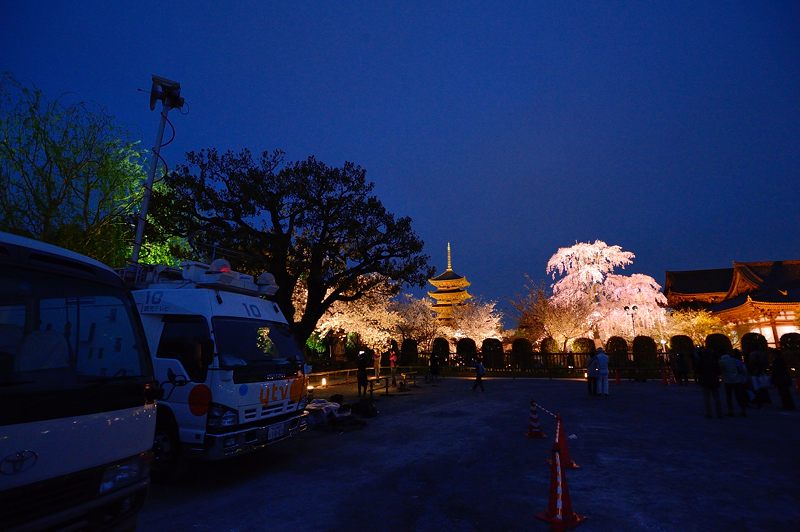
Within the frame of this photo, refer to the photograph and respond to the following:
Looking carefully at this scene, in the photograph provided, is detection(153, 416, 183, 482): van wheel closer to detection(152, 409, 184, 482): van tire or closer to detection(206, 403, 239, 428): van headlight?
detection(152, 409, 184, 482): van tire

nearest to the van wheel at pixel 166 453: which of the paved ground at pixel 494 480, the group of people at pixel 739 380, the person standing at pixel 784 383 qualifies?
the paved ground at pixel 494 480

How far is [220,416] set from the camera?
19.3ft

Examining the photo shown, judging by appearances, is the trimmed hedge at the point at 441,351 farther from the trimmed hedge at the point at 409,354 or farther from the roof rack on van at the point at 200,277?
the roof rack on van at the point at 200,277

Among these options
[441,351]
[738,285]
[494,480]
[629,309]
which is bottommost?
[494,480]

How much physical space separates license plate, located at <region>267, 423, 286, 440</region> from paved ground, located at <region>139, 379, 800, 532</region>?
612mm

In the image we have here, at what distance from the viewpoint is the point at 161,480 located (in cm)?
633

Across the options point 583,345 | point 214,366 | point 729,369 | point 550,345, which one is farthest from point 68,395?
point 550,345

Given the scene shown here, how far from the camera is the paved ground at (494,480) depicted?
470 cm

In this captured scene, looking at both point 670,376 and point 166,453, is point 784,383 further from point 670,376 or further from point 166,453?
point 166,453

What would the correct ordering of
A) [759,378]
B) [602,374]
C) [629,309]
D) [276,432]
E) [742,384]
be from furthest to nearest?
[629,309], [602,374], [759,378], [742,384], [276,432]

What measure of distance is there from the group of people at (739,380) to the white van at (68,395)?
1193 centimetres

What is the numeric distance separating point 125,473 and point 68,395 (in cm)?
93

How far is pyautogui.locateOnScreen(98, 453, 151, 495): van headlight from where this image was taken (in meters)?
3.08

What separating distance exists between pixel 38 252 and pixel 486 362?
2970 cm
